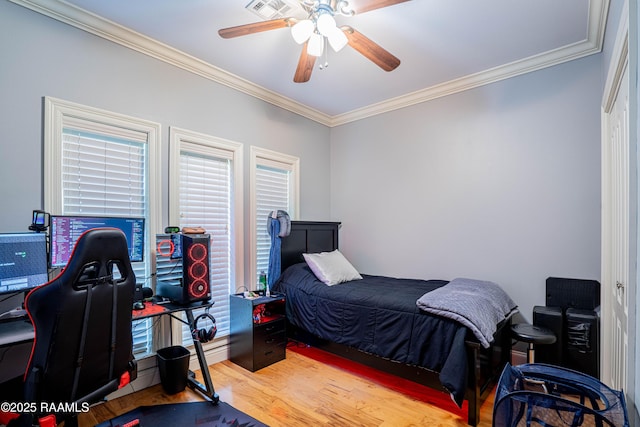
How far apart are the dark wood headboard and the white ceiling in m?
1.60

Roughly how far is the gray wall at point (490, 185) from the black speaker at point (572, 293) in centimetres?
8

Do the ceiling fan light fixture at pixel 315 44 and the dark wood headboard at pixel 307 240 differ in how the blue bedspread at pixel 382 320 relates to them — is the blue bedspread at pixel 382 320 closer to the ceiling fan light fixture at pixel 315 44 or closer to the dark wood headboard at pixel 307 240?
the dark wood headboard at pixel 307 240

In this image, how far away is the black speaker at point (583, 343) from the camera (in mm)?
2422

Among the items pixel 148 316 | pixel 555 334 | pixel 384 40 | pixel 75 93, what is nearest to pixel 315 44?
pixel 384 40

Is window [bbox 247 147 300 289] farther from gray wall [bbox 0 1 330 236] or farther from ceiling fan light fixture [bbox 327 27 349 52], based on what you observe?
ceiling fan light fixture [bbox 327 27 349 52]

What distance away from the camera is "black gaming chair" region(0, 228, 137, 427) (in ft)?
4.44

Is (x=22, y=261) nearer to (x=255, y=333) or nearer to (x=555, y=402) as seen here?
(x=255, y=333)

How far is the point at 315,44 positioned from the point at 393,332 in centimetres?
218

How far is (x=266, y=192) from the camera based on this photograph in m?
3.78

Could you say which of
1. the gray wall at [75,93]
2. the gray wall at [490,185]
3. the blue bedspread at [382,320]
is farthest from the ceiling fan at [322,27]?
the blue bedspread at [382,320]

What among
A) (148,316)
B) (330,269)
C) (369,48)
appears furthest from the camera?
(330,269)

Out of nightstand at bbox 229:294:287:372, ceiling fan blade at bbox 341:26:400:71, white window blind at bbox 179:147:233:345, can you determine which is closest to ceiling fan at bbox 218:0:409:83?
ceiling fan blade at bbox 341:26:400:71

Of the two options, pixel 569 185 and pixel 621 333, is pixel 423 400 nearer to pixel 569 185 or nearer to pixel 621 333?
pixel 621 333

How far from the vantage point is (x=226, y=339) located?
10.6 feet
